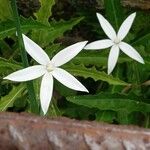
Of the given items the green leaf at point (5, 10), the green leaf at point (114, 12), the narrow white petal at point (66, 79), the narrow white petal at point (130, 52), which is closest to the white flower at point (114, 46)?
the narrow white petal at point (130, 52)

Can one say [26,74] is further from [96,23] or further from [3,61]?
[96,23]

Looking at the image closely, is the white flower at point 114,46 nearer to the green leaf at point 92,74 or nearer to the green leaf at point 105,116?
the green leaf at point 92,74

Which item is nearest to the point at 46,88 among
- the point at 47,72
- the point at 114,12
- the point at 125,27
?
the point at 47,72

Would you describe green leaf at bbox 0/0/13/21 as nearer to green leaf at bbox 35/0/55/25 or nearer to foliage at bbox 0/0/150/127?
foliage at bbox 0/0/150/127

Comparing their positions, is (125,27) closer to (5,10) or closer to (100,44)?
(100,44)

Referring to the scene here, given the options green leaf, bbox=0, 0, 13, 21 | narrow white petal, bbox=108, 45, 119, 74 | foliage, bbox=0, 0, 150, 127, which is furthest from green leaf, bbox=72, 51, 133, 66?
green leaf, bbox=0, 0, 13, 21

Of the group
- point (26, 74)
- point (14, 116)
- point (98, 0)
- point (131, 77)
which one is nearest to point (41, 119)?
point (14, 116)
